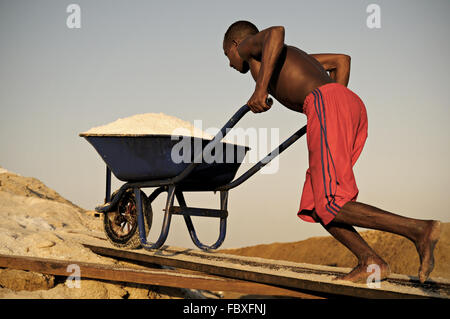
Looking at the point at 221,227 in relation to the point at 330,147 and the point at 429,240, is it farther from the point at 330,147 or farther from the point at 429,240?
the point at 429,240

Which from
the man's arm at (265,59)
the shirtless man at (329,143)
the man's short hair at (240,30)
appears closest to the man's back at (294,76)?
the shirtless man at (329,143)

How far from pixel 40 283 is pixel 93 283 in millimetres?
376

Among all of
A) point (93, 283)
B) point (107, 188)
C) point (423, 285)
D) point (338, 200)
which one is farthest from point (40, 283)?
point (423, 285)

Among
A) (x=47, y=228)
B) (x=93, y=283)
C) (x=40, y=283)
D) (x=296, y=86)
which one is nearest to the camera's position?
(x=296, y=86)

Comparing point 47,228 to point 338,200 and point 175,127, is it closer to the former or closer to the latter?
point 175,127

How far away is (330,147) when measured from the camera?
2.30 meters

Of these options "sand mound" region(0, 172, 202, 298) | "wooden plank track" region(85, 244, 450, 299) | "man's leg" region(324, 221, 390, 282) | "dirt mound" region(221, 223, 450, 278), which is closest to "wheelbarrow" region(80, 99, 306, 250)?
"sand mound" region(0, 172, 202, 298)

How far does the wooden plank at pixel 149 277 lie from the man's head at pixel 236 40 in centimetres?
124

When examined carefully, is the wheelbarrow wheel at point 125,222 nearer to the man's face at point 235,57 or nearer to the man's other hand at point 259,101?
the man's face at point 235,57

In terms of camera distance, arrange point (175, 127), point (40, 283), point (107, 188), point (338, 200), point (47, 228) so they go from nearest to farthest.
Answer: point (338, 200) < point (40, 283) < point (175, 127) < point (107, 188) < point (47, 228)

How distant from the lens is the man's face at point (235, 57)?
2852 mm

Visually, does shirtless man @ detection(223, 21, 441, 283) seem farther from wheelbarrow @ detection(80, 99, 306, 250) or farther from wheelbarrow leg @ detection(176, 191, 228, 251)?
wheelbarrow leg @ detection(176, 191, 228, 251)
